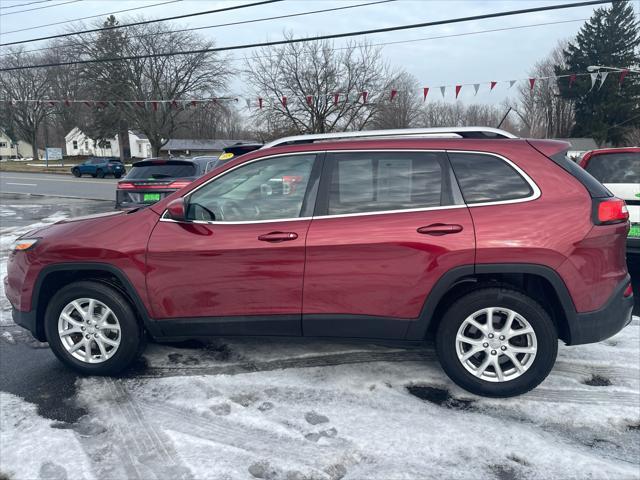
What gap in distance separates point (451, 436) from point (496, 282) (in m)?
1.03

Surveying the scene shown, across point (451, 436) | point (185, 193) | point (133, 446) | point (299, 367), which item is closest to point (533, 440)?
point (451, 436)

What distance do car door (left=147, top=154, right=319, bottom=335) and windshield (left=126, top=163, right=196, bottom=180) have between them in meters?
5.71

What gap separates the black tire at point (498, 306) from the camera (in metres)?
3.00

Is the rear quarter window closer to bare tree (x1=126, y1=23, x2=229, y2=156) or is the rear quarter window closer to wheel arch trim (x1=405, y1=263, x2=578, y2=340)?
wheel arch trim (x1=405, y1=263, x2=578, y2=340)

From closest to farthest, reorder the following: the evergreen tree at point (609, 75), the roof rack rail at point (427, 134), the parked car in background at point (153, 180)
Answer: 1. the roof rack rail at point (427, 134)
2. the parked car in background at point (153, 180)
3. the evergreen tree at point (609, 75)

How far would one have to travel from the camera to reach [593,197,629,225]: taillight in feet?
9.74

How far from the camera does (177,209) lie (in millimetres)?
3205

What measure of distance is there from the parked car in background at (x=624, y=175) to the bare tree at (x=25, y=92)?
164 feet

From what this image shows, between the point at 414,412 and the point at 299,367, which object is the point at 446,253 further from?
the point at 299,367

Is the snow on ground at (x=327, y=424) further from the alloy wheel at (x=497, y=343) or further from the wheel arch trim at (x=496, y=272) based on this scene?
the wheel arch trim at (x=496, y=272)

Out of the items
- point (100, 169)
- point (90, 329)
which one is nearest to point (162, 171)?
point (90, 329)

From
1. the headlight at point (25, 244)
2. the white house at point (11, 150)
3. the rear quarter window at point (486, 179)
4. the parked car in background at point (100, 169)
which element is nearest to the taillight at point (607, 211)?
the rear quarter window at point (486, 179)

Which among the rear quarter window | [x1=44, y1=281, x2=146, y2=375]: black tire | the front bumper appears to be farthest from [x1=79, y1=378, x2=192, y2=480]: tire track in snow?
the rear quarter window

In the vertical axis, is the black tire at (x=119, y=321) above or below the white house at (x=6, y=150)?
below
